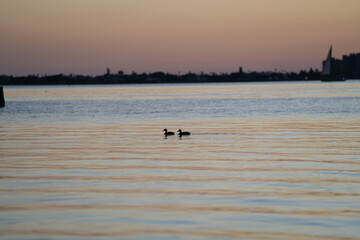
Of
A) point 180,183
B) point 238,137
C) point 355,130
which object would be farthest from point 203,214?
point 355,130

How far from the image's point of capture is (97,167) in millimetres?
20609

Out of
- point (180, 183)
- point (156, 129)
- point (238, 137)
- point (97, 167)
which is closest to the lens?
point (180, 183)

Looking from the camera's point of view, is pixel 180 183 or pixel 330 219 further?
pixel 180 183

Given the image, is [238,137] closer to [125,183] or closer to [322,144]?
[322,144]

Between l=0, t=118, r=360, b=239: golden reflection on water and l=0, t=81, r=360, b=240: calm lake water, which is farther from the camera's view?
l=0, t=118, r=360, b=239: golden reflection on water

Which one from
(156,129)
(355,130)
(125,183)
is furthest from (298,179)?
(156,129)

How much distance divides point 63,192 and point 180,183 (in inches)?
121

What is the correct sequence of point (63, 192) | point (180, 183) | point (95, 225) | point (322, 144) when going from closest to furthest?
point (95, 225)
point (63, 192)
point (180, 183)
point (322, 144)

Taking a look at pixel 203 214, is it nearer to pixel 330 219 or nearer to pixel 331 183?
pixel 330 219

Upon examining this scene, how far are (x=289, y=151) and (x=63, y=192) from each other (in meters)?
11.0

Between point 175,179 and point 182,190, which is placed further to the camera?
point 175,179

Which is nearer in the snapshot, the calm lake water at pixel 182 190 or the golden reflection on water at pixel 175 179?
the calm lake water at pixel 182 190

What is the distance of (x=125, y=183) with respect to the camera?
17.3 metres

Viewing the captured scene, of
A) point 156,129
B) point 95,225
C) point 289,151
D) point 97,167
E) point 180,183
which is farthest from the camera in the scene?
point 156,129
